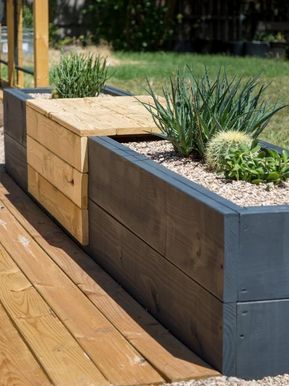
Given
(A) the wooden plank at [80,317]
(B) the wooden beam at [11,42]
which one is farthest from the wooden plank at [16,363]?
(B) the wooden beam at [11,42]

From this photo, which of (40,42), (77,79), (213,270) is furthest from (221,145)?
(40,42)

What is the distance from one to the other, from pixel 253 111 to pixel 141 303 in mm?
1179

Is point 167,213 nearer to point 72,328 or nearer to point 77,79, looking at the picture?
point 72,328

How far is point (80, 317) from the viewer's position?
4.53 metres

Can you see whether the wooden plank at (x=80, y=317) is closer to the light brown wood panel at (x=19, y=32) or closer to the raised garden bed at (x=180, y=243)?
the raised garden bed at (x=180, y=243)

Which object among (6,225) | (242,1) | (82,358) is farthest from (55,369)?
(242,1)

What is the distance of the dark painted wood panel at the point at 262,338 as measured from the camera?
3756mm

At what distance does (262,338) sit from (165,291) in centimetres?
68

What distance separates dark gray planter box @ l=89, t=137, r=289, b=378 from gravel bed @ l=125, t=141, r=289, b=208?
178mm

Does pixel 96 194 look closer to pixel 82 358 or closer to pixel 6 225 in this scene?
pixel 6 225

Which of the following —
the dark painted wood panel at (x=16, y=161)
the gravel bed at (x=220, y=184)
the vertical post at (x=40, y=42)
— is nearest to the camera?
the gravel bed at (x=220, y=184)

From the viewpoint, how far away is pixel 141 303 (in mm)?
4730

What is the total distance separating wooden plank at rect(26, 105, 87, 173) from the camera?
552cm

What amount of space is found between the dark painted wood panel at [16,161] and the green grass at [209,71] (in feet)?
5.63
